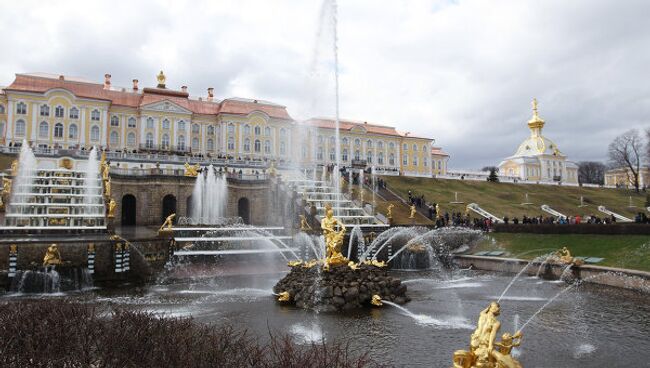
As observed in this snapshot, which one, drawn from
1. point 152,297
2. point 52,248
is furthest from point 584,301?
point 52,248

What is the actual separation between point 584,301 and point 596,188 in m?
64.5

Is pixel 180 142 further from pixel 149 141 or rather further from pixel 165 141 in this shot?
pixel 149 141

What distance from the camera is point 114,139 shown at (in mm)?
60719

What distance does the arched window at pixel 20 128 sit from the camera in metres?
55.1

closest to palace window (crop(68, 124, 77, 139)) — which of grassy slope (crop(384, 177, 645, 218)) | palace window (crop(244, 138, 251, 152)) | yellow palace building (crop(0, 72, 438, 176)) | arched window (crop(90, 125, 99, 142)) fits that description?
yellow palace building (crop(0, 72, 438, 176))

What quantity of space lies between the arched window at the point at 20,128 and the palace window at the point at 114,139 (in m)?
9.79

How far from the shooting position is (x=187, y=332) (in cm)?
756

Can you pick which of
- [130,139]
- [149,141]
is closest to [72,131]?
[130,139]

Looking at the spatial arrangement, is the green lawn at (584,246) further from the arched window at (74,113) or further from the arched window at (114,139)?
the arched window at (74,113)

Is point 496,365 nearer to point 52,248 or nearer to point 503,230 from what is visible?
point 52,248

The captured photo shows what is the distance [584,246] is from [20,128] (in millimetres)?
61013

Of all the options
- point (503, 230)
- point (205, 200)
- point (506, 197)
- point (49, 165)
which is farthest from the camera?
point (506, 197)

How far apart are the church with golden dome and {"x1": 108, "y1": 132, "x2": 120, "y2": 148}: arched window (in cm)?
7027

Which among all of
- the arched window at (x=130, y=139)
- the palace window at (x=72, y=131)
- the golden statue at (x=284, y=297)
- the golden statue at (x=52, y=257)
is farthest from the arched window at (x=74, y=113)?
the golden statue at (x=284, y=297)
